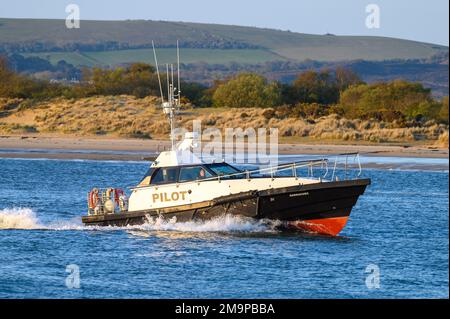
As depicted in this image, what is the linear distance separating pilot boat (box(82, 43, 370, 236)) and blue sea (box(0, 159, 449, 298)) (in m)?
0.30

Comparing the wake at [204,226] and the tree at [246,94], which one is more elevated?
the tree at [246,94]

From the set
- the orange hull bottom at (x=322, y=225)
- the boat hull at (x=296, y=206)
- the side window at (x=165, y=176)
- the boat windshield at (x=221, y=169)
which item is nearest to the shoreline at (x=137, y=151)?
the side window at (x=165, y=176)

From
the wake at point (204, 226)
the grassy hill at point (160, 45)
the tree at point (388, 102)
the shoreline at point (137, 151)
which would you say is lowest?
the shoreline at point (137, 151)

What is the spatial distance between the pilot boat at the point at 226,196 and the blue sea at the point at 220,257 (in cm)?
30

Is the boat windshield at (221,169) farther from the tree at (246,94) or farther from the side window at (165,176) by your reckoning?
the tree at (246,94)

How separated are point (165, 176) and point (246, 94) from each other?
4596cm

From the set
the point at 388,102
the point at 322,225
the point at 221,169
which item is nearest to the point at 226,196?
the point at 221,169

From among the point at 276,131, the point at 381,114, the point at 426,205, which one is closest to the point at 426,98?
the point at 381,114

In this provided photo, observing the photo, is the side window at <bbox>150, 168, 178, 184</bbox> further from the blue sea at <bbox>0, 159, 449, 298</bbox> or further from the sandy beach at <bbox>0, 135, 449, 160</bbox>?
the sandy beach at <bbox>0, 135, 449, 160</bbox>

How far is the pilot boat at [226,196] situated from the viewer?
27.0 m

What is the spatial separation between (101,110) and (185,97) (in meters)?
8.21
